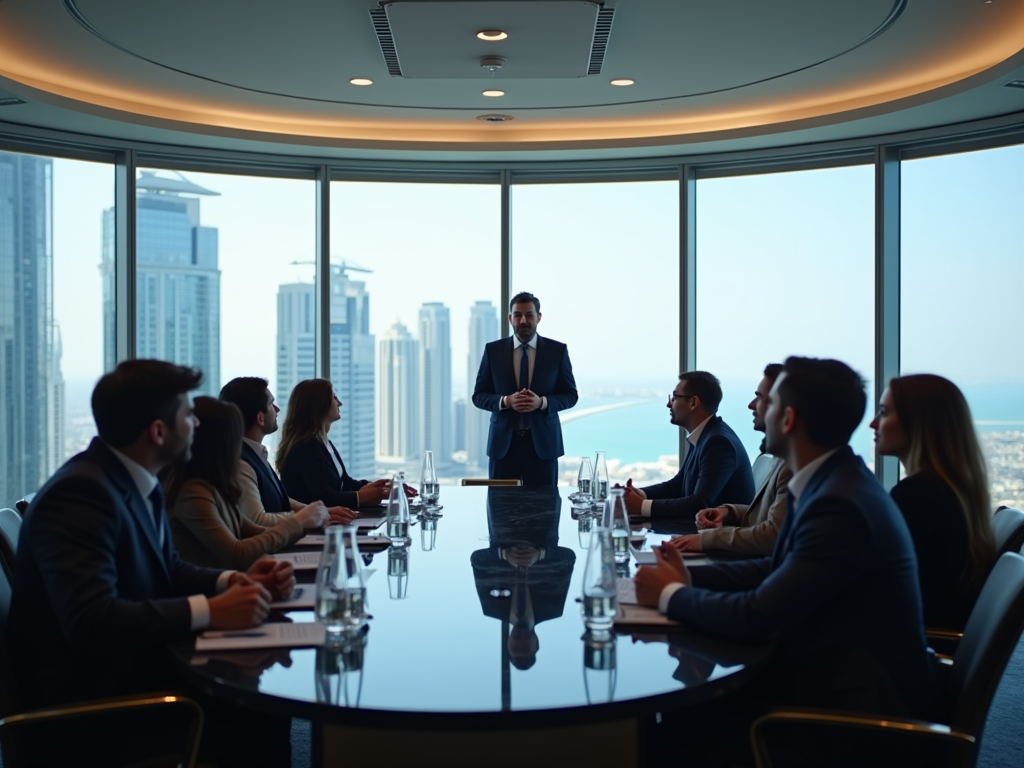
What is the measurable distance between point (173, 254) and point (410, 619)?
19.0 feet

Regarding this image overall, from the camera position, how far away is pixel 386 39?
16.6 feet

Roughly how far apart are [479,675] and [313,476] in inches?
A: 104

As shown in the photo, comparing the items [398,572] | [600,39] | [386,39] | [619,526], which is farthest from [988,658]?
[386,39]

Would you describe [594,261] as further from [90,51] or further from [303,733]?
[303,733]

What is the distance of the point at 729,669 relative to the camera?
211cm

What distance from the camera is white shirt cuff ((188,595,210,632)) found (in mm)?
2312

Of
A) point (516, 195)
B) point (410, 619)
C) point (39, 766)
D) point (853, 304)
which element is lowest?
point (39, 766)

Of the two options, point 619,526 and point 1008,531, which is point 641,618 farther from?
point 1008,531

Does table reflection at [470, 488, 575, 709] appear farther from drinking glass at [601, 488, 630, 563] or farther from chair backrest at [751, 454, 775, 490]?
chair backrest at [751, 454, 775, 490]

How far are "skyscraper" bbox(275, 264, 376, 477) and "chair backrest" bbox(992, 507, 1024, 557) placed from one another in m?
5.63

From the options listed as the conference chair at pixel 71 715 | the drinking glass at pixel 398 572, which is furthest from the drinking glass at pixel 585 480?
the conference chair at pixel 71 715

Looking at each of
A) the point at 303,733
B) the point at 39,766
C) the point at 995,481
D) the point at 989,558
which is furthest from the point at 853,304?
the point at 39,766

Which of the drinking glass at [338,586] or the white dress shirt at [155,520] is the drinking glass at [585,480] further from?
the drinking glass at [338,586]

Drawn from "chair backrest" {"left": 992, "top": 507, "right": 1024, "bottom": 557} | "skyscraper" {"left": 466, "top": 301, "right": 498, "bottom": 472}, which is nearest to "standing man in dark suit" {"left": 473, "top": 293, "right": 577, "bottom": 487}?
"skyscraper" {"left": 466, "top": 301, "right": 498, "bottom": 472}
